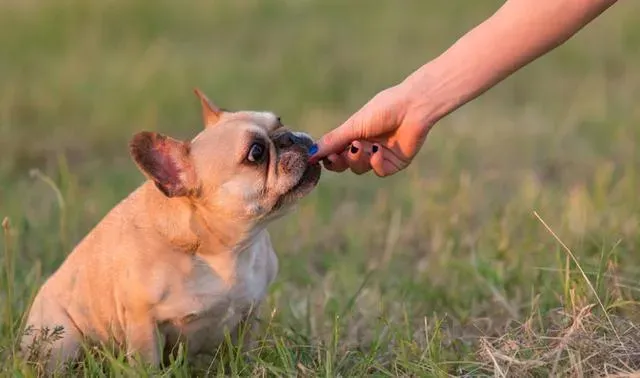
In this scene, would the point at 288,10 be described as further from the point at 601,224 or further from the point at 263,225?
the point at 263,225

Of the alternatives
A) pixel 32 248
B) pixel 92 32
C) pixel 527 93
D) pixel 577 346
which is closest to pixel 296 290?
pixel 32 248

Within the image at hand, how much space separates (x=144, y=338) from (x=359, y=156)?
0.87 metres

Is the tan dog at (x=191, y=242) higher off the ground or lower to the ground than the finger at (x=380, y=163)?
higher

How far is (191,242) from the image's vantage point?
3.53 m

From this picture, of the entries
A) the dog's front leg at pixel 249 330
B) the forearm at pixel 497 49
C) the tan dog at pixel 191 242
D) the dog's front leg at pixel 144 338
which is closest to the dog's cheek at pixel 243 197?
the tan dog at pixel 191 242

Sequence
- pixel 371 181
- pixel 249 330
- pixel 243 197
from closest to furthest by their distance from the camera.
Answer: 1. pixel 243 197
2. pixel 249 330
3. pixel 371 181

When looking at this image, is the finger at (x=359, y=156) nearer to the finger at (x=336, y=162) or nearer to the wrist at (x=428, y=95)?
the finger at (x=336, y=162)

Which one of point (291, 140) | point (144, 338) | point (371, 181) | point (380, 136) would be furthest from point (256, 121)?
point (371, 181)

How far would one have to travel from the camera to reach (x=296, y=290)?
15.5 ft

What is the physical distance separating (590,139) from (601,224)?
220 cm

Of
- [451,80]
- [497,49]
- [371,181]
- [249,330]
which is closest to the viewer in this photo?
[497,49]

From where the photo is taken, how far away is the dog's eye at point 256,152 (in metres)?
3.51

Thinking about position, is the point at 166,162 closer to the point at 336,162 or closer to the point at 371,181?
the point at 336,162

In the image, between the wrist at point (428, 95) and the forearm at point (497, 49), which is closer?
the forearm at point (497, 49)
